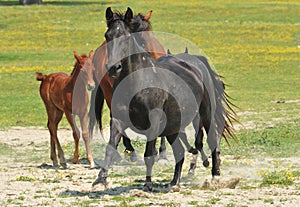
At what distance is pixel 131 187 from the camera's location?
1034cm

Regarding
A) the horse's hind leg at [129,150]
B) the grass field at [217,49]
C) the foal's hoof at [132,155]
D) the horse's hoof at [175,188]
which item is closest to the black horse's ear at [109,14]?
the horse's hoof at [175,188]

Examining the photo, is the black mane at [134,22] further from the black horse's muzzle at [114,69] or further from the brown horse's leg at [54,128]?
the brown horse's leg at [54,128]

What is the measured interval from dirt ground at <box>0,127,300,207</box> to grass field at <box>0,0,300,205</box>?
1789 millimetres

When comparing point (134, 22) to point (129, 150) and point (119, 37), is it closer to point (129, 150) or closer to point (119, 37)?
point (119, 37)

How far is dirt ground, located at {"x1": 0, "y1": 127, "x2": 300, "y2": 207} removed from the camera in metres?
9.31

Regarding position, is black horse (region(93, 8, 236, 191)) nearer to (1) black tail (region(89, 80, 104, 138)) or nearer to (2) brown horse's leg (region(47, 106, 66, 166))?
(1) black tail (region(89, 80, 104, 138))

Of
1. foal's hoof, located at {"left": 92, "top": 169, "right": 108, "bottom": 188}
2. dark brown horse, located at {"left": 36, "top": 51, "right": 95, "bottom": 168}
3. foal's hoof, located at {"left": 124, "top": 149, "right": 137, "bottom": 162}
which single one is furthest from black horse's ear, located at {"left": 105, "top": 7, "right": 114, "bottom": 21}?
foal's hoof, located at {"left": 124, "top": 149, "right": 137, "bottom": 162}

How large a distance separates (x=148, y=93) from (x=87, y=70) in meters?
3.00

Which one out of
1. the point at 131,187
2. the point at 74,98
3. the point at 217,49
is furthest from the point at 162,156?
the point at 217,49

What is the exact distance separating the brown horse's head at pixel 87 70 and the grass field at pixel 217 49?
2.83m

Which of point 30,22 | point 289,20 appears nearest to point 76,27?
point 30,22

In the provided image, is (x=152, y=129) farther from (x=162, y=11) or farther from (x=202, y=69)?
(x=162, y=11)

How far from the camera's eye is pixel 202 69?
1091cm

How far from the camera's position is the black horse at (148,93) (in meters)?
Answer: 9.28
